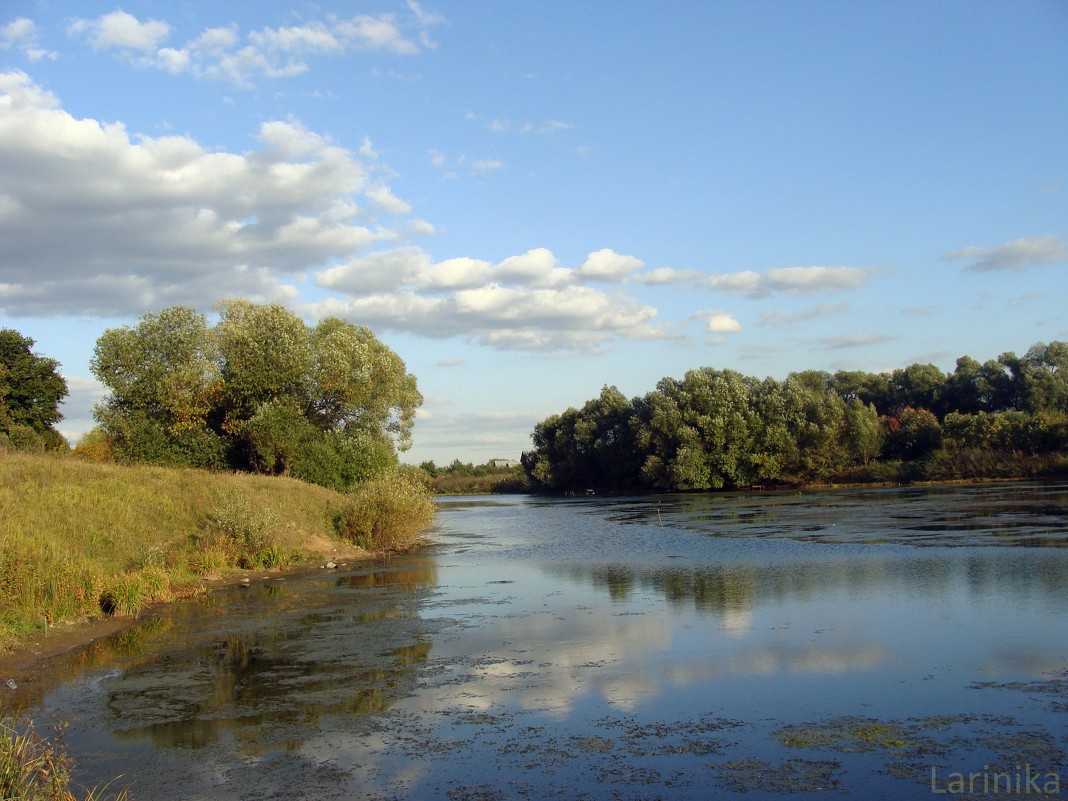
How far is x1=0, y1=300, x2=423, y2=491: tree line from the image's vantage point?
39125 millimetres

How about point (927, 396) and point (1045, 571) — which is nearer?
point (1045, 571)

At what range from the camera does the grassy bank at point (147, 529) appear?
1584 centimetres

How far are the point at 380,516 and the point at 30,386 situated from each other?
92.8 feet

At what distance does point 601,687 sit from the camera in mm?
10898

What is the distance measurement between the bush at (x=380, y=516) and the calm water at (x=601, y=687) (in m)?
9.05

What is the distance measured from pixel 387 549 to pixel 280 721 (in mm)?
22481

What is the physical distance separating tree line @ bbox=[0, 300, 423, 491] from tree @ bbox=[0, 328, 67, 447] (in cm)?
239

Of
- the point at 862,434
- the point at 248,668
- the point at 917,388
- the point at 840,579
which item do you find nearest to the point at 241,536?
the point at 248,668

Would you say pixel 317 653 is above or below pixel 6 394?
below

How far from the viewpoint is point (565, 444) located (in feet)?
314

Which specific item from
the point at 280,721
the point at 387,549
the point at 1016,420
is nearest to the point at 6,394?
the point at 387,549

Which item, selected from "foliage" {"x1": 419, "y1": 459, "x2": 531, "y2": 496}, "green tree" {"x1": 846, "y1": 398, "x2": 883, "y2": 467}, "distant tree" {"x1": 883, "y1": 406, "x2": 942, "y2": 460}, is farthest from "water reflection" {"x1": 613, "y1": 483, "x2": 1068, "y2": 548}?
"foliage" {"x1": 419, "y1": 459, "x2": 531, "y2": 496}

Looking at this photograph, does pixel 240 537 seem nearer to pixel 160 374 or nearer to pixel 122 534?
pixel 122 534

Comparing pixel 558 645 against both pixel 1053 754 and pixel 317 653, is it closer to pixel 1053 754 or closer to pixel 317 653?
pixel 317 653
